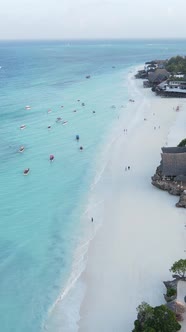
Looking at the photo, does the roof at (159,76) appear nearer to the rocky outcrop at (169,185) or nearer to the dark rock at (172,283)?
the rocky outcrop at (169,185)

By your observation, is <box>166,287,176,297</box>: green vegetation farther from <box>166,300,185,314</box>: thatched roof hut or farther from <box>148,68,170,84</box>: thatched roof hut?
<box>148,68,170,84</box>: thatched roof hut

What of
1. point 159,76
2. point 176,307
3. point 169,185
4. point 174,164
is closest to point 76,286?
point 176,307

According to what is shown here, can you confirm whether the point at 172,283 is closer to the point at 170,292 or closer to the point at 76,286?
the point at 170,292

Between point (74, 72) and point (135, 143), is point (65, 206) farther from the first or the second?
point (74, 72)

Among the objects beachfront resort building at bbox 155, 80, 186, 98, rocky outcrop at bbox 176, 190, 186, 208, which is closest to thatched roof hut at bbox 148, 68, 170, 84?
beachfront resort building at bbox 155, 80, 186, 98

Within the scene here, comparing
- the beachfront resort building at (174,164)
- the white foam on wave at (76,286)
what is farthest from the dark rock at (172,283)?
the beachfront resort building at (174,164)
